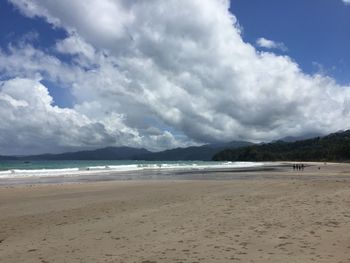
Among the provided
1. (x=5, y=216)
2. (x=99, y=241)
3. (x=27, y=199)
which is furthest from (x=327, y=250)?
(x=27, y=199)

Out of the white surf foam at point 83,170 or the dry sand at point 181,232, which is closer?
the dry sand at point 181,232

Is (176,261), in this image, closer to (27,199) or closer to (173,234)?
(173,234)

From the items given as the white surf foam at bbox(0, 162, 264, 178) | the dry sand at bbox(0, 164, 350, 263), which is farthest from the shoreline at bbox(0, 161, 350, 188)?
the dry sand at bbox(0, 164, 350, 263)

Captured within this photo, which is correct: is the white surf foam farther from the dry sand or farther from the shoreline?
the dry sand

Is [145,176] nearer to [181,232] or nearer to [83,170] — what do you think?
[83,170]

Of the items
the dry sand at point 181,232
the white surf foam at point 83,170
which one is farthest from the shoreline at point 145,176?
the dry sand at point 181,232

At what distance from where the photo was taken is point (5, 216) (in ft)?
52.0

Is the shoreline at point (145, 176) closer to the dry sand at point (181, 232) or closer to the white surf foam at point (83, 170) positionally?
the white surf foam at point (83, 170)

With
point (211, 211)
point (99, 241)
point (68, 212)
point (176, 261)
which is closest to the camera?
point (176, 261)

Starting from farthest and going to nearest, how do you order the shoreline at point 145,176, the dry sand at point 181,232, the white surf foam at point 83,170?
1. the white surf foam at point 83,170
2. the shoreline at point 145,176
3. the dry sand at point 181,232

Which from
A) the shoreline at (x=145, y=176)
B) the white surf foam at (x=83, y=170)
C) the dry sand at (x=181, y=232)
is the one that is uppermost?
the white surf foam at (x=83, y=170)

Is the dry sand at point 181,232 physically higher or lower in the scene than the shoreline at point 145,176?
lower

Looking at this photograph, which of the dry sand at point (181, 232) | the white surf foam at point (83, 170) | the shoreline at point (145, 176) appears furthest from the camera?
the white surf foam at point (83, 170)

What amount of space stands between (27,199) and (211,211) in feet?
37.6
